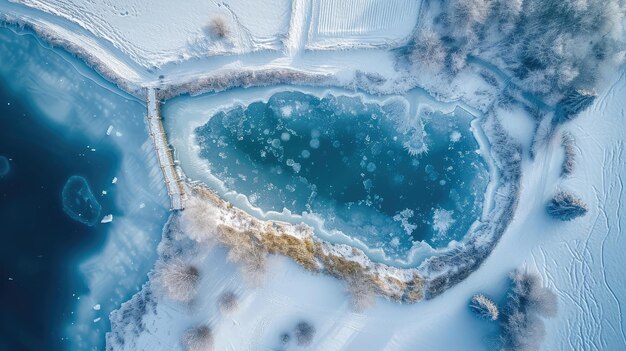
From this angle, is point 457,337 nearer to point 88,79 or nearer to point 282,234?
point 282,234

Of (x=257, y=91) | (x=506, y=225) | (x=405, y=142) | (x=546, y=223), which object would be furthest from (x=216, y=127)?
(x=546, y=223)

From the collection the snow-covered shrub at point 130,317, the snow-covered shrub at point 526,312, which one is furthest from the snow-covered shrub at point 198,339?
the snow-covered shrub at point 526,312

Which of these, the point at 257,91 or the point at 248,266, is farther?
the point at 257,91

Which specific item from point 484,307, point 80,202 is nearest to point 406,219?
point 484,307

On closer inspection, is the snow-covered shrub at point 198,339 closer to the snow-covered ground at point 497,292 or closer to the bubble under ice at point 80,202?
the snow-covered ground at point 497,292

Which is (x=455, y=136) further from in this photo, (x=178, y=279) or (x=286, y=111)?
(x=178, y=279)
